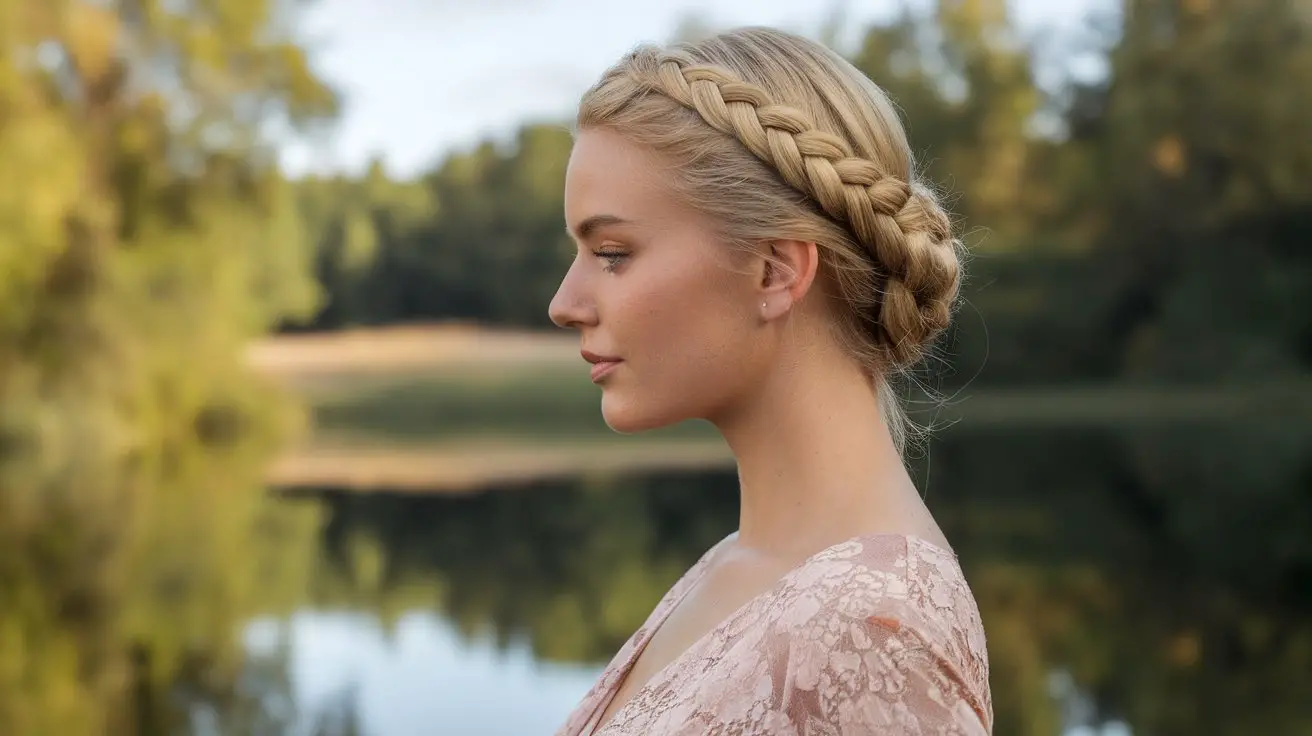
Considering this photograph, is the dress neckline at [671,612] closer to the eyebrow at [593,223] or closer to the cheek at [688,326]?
the cheek at [688,326]

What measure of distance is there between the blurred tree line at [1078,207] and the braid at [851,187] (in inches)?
870

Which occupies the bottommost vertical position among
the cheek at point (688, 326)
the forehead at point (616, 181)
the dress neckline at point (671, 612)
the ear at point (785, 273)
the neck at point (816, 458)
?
the dress neckline at point (671, 612)

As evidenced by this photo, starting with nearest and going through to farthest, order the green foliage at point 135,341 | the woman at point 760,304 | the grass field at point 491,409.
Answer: the woman at point 760,304
the green foliage at point 135,341
the grass field at point 491,409

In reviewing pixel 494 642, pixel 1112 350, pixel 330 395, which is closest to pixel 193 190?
pixel 494 642

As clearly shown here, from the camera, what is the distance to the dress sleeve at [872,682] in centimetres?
118

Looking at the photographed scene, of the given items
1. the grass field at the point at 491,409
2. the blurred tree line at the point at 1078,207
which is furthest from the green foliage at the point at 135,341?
the blurred tree line at the point at 1078,207

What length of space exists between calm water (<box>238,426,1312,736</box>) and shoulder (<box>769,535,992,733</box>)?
6.20 metres

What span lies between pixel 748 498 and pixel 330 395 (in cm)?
3072

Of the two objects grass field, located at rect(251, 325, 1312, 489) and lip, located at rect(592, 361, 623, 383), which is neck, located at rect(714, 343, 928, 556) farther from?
grass field, located at rect(251, 325, 1312, 489)

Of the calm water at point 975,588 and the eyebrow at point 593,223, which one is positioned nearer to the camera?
the eyebrow at point 593,223

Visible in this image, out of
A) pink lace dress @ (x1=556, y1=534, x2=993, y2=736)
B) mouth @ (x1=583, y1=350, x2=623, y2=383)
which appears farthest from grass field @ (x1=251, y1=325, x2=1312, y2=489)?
pink lace dress @ (x1=556, y1=534, x2=993, y2=736)

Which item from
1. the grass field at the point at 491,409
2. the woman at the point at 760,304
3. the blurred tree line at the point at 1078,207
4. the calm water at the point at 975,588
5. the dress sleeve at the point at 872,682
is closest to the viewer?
the dress sleeve at the point at 872,682

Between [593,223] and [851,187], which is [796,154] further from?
[593,223]

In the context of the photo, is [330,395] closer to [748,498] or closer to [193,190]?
[193,190]
